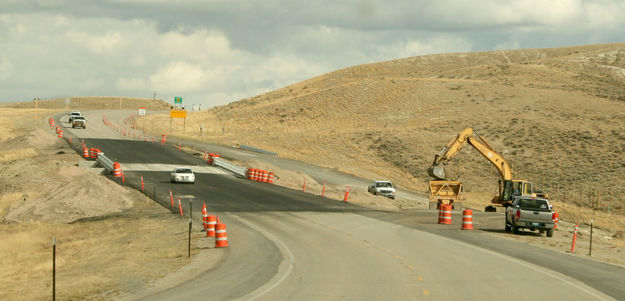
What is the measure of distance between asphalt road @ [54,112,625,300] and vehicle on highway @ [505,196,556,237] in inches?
71.2

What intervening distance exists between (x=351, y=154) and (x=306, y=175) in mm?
23052

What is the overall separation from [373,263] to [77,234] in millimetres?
18822

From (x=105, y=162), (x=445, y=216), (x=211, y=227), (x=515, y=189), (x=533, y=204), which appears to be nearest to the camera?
(x=211, y=227)

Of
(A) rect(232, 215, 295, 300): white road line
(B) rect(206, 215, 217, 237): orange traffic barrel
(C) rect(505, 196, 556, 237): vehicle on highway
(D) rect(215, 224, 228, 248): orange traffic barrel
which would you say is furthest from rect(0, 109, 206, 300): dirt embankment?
(C) rect(505, 196, 556, 237): vehicle on highway

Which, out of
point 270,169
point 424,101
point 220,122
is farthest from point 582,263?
point 220,122

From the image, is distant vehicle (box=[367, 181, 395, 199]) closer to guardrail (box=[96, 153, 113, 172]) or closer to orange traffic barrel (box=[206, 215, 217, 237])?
guardrail (box=[96, 153, 113, 172])

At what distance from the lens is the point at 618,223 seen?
53250 millimetres

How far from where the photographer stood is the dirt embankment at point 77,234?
71.3 ft

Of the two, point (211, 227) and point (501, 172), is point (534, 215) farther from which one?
point (501, 172)

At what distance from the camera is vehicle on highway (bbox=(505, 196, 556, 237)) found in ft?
113

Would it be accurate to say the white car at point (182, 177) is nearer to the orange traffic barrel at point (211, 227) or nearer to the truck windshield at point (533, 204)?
the orange traffic barrel at point (211, 227)

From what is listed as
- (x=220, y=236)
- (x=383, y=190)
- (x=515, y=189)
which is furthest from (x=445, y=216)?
(x=383, y=190)

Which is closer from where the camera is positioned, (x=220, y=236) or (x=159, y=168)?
(x=220, y=236)

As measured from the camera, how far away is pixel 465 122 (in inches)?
4043
